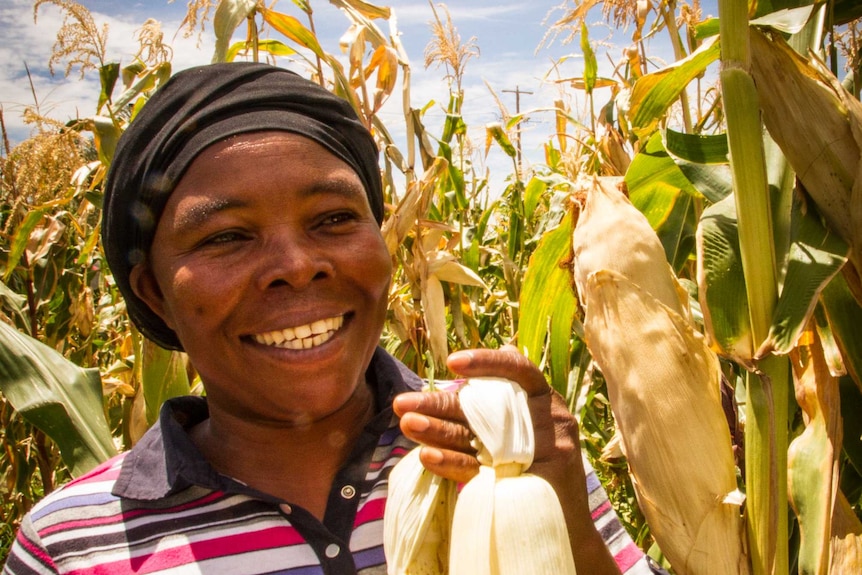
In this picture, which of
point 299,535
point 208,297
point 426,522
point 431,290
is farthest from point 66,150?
point 426,522

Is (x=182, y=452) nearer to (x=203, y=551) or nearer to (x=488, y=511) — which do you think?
(x=203, y=551)

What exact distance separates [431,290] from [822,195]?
122cm

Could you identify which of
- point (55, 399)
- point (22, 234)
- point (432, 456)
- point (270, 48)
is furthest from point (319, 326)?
point (22, 234)

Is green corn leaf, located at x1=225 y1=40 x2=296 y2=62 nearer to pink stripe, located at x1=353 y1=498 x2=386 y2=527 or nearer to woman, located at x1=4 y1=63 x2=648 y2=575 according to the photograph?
woman, located at x1=4 y1=63 x2=648 y2=575

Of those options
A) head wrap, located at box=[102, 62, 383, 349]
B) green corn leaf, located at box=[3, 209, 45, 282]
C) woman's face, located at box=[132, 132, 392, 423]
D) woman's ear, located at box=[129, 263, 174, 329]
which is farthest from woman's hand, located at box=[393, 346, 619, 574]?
green corn leaf, located at box=[3, 209, 45, 282]

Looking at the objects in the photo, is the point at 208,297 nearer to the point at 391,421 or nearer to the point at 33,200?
the point at 391,421

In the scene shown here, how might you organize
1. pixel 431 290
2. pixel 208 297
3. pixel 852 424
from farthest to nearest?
1. pixel 431 290
2. pixel 852 424
3. pixel 208 297

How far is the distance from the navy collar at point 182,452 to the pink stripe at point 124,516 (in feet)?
0.08

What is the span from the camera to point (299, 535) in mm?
1058

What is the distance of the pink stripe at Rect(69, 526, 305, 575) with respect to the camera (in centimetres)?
104

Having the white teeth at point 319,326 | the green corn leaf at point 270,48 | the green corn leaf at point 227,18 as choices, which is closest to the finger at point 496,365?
the white teeth at point 319,326

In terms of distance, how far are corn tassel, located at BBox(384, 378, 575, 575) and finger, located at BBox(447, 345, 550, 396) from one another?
0.06 feet

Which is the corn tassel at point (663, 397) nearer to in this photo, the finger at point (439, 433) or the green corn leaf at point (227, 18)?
the finger at point (439, 433)

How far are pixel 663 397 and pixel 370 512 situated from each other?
0.57 meters
